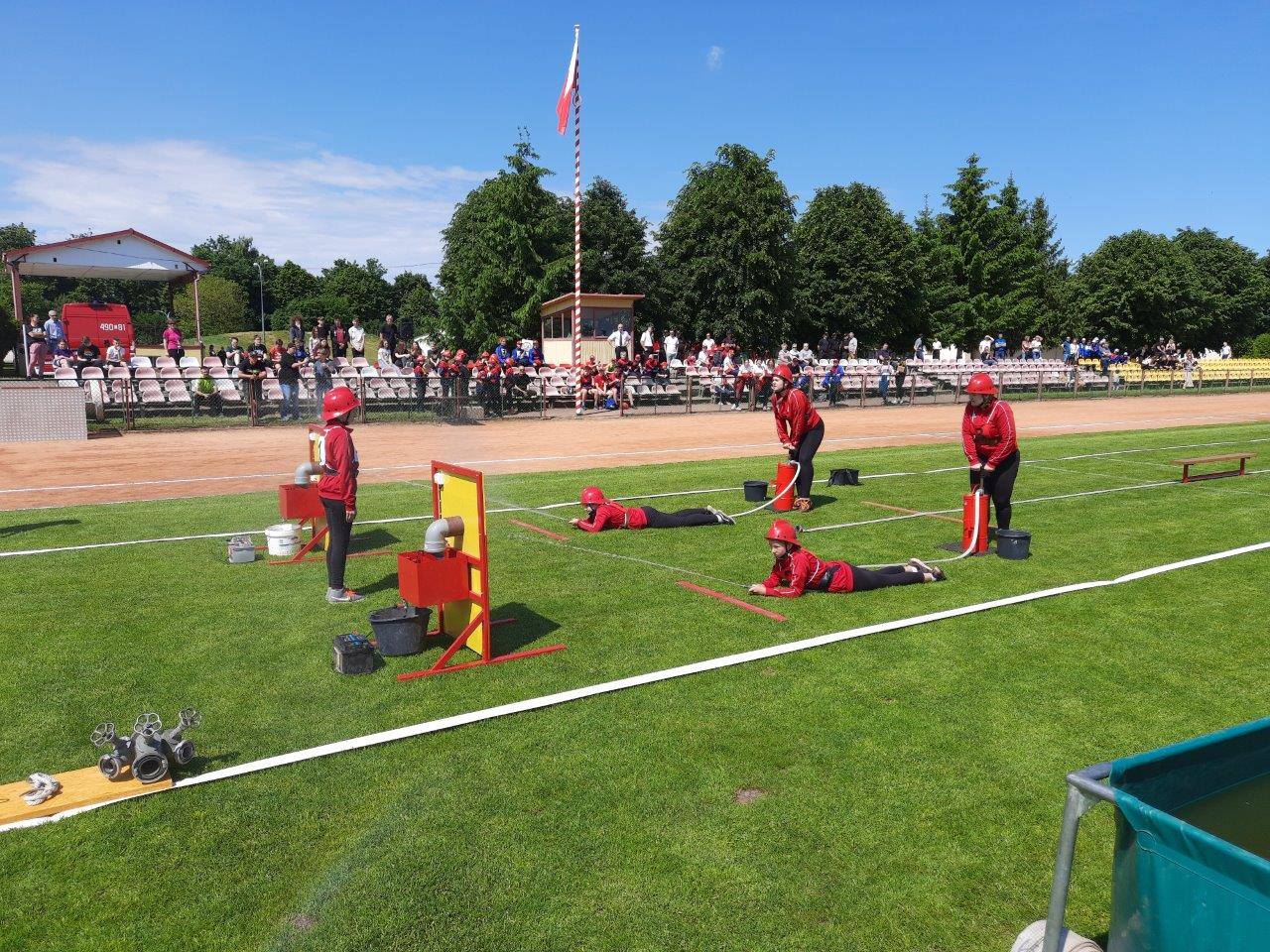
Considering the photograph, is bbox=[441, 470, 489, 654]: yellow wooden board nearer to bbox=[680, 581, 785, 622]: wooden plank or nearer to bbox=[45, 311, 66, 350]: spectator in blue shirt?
bbox=[680, 581, 785, 622]: wooden plank

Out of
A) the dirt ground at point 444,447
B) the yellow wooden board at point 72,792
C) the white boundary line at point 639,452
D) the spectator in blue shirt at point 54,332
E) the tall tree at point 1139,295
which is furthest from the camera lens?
the tall tree at point 1139,295

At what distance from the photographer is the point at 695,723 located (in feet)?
19.6

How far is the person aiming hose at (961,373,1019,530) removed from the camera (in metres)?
10.8

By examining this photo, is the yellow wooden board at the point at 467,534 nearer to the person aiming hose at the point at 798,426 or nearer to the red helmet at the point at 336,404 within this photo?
the red helmet at the point at 336,404

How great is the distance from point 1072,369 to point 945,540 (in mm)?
39146

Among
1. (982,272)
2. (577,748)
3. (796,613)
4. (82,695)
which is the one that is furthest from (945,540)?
(982,272)

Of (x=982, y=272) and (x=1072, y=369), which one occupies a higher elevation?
(x=982, y=272)

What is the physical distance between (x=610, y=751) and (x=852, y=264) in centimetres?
4651

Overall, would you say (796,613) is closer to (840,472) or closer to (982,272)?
(840,472)

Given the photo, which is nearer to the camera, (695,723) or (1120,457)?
(695,723)

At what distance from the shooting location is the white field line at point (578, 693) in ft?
17.3

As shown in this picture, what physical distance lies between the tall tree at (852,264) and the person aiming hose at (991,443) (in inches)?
1447

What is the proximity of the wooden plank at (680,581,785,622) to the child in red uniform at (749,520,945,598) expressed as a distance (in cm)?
A: 23

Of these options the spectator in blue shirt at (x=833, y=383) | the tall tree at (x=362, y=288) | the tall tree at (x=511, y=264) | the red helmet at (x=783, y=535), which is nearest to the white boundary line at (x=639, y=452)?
the spectator in blue shirt at (x=833, y=383)
